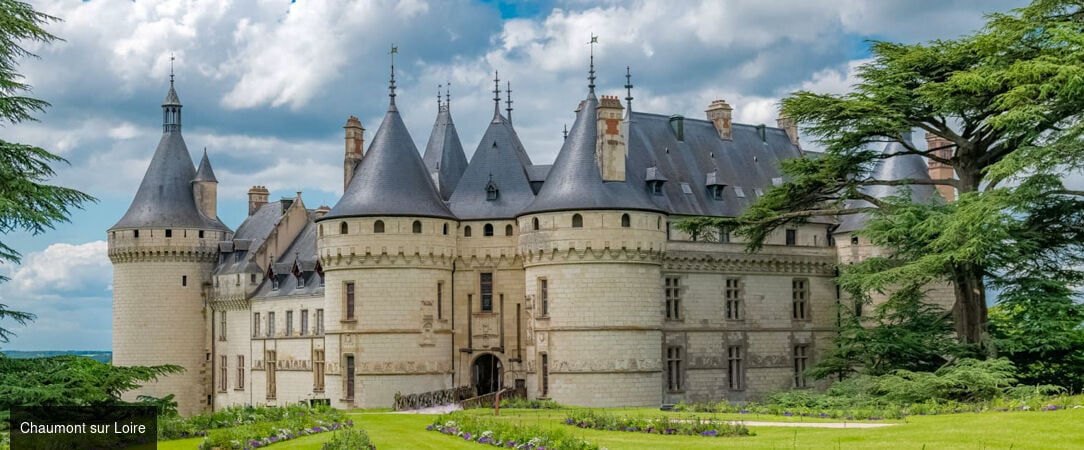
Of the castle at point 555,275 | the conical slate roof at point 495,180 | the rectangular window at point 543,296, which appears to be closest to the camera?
the castle at point 555,275

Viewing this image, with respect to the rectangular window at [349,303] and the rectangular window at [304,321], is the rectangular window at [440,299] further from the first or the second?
the rectangular window at [304,321]

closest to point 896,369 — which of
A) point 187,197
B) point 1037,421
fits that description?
point 1037,421

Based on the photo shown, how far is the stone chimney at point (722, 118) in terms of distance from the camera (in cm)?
5353

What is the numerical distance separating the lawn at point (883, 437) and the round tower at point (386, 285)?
1520cm

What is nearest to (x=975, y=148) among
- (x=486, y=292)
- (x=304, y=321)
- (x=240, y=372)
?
(x=486, y=292)

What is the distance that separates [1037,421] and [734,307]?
24.7 meters

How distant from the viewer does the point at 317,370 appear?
5269cm

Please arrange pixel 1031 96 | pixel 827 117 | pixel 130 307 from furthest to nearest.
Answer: pixel 130 307
pixel 827 117
pixel 1031 96

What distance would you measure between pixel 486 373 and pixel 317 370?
29.5 feet

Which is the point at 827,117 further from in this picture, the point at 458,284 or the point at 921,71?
the point at 458,284

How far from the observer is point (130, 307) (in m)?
59.4

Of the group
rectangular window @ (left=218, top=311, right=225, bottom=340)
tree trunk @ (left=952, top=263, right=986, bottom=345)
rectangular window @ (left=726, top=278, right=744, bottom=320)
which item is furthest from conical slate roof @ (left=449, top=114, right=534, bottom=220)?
rectangular window @ (left=218, top=311, right=225, bottom=340)

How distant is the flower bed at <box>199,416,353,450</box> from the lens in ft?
78.9

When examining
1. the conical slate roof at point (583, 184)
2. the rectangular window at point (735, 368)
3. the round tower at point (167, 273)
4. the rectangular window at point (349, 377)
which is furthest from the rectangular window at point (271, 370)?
the rectangular window at point (735, 368)
